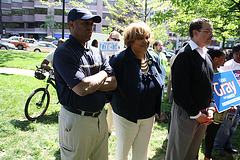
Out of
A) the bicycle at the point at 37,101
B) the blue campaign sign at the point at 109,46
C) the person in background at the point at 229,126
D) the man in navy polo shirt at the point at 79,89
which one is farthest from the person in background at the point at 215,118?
the bicycle at the point at 37,101

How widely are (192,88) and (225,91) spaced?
0.83m

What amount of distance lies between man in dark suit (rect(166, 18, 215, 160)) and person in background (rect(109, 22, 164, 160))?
0.31 metres

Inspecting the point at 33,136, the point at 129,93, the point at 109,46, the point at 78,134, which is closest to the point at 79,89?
the point at 78,134

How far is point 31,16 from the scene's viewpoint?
2016 inches

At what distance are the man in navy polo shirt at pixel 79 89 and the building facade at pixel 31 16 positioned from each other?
155ft

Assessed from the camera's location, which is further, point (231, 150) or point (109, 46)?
point (109, 46)

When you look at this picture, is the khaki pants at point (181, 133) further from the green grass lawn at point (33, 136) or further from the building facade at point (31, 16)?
the building facade at point (31, 16)

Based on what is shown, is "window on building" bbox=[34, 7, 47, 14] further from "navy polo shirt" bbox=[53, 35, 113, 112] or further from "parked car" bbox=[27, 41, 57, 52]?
"navy polo shirt" bbox=[53, 35, 113, 112]

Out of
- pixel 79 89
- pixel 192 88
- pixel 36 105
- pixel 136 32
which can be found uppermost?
pixel 136 32

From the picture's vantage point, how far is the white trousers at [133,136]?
8.05 feet

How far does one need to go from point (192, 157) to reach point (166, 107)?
145 inches

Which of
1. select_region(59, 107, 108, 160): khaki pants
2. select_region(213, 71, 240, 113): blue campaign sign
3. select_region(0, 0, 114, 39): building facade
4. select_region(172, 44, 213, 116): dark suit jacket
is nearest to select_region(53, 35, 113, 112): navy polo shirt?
select_region(59, 107, 108, 160): khaki pants

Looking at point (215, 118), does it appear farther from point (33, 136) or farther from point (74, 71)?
point (33, 136)

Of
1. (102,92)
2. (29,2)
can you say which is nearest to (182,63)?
(102,92)
